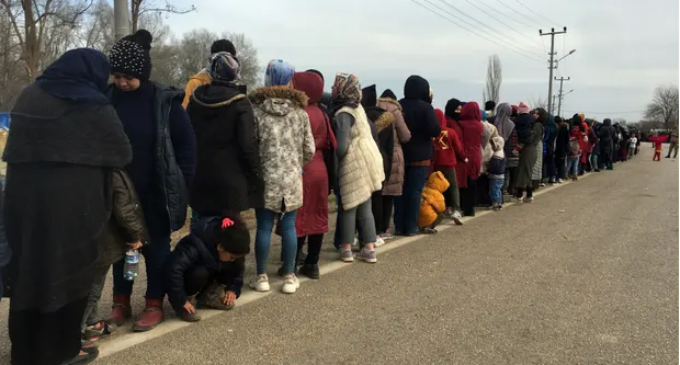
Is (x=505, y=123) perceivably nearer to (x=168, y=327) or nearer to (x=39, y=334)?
(x=168, y=327)

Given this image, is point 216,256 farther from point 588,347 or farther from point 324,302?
point 588,347

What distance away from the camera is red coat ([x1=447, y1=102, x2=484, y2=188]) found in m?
7.85

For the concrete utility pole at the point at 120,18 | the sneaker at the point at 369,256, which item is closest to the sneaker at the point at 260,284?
the sneaker at the point at 369,256

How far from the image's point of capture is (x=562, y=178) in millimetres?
14117

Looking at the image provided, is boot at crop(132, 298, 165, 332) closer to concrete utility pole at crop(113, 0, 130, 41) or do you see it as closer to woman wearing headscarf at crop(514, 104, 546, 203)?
concrete utility pole at crop(113, 0, 130, 41)

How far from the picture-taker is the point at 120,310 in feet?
12.1

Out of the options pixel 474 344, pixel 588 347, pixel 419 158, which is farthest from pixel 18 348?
pixel 419 158

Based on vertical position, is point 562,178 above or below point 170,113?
below

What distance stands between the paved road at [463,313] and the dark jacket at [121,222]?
66 centimetres

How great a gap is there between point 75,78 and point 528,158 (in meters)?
8.44

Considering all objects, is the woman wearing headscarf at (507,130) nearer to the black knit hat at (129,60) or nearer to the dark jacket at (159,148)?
the dark jacket at (159,148)

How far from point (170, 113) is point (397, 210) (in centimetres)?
405

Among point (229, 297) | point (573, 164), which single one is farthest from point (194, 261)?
point (573, 164)

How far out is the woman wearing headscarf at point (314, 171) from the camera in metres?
4.56
